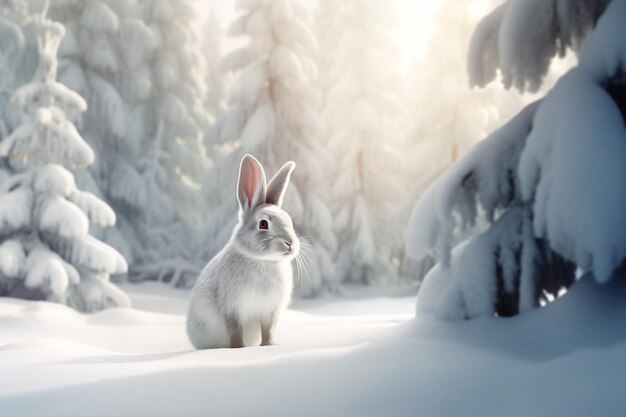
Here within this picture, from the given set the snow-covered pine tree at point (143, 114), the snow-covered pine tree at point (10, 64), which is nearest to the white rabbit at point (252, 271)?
the snow-covered pine tree at point (143, 114)

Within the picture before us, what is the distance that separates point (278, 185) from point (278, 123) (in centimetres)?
1203

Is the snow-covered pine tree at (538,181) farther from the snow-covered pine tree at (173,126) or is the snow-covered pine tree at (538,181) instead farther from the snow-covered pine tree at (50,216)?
the snow-covered pine tree at (173,126)

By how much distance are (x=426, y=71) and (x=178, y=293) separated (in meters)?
11.2

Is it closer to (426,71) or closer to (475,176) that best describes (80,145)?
(475,176)

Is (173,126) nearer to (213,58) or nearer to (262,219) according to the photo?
(213,58)

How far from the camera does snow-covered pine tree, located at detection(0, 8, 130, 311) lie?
31.9 feet

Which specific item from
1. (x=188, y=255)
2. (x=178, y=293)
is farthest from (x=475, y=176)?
(x=188, y=255)

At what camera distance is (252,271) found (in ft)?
13.6

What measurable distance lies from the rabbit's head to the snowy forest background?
34.6 inches

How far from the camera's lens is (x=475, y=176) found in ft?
11.1

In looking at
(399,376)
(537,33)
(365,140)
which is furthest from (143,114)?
(399,376)

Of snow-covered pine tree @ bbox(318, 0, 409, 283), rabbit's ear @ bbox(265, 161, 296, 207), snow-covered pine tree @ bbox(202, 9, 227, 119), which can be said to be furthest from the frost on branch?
snow-covered pine tree @ bbox(202, 9, 227, 119)

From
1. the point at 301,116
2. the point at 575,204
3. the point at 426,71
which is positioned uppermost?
the point at 426,71

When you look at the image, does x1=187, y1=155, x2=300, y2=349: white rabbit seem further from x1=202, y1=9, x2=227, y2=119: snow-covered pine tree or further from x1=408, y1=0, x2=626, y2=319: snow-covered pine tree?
x1=202, y1=9, x2=227, y2=119: snow-covered pine tree
